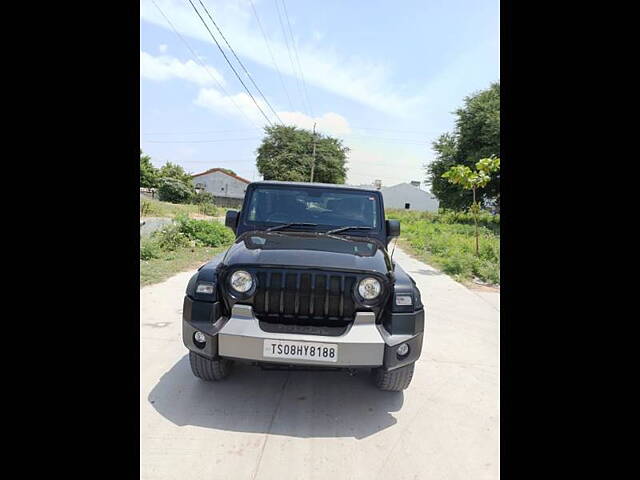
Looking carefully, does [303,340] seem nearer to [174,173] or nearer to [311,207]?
[311,207]

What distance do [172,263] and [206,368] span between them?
18.9 feet

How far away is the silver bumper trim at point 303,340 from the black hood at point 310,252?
411mm

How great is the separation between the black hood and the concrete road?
105cm

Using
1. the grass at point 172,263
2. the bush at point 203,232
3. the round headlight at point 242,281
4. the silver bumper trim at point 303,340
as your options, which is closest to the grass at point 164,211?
the bush at point 203,232

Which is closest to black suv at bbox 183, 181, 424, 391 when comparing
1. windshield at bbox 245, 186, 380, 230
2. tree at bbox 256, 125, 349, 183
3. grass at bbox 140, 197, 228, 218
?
windshield at bbox 245, 186, 380, 230

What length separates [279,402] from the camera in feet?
8.03

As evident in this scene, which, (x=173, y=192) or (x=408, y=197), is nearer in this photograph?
(x=173, y=192)

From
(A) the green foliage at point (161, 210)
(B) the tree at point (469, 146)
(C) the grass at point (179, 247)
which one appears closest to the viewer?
(C) the grass at point (179, 247)

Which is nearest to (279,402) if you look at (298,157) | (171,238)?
(171,238)

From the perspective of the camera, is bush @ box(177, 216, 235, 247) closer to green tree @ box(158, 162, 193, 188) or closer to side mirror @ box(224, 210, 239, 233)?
side mirror @ box(224, 210, 239, 233)

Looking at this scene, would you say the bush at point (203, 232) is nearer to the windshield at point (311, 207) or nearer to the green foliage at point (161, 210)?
the green foliage at point (161, 210)

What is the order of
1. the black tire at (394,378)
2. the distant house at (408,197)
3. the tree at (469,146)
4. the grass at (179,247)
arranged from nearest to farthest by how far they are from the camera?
the black tire at (394,378)
the grass at (179,247)
the tree at (469,146)
the distant house at (408,197)

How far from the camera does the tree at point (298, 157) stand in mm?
39406
